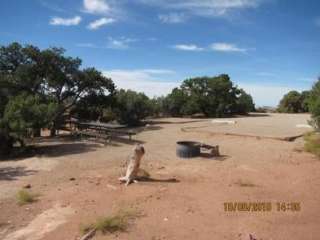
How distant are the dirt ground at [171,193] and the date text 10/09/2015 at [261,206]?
0.09 meters

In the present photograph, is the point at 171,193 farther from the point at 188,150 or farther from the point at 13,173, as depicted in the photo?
the point at 13,173

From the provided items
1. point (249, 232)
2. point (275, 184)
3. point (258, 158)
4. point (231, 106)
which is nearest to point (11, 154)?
point (258, 158)

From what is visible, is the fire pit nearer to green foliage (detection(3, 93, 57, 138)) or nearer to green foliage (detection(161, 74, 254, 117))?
green foliage (detection(3, 93, 57, 138))

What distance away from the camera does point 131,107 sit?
24672mm

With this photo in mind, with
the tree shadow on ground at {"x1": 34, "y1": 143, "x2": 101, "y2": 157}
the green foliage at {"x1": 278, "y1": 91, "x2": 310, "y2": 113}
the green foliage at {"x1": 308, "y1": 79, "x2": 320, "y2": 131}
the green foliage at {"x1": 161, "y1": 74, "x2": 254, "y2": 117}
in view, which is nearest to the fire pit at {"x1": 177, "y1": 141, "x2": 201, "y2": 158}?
the tree shadow on ground at {"x1": 34, "y1": 143, "x2": 101, "y2": 157}

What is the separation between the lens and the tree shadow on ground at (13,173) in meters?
9.57

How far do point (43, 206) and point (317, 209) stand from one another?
5026 millimetres

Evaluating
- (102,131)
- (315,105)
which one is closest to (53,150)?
(102,131)

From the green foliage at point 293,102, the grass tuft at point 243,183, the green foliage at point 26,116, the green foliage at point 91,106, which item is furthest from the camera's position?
the green foliage at point 293,102

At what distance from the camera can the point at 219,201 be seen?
6.69 m

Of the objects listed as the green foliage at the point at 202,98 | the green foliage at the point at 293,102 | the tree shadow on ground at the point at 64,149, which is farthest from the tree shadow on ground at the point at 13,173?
the green foliage at the point at 293,102

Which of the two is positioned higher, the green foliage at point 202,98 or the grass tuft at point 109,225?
the green foliage at point 202,98

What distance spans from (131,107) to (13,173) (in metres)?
14.9

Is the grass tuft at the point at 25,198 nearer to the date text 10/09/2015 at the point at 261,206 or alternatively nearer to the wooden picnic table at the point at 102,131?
the date text 10/09/2015 at the point at 261,206
